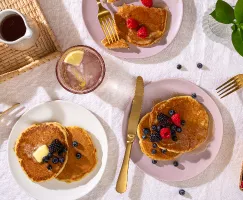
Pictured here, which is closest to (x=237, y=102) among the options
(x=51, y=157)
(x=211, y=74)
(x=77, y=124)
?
(x=211, y=74)

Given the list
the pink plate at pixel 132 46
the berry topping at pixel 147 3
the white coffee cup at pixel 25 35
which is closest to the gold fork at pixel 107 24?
the pink plate at pixel 132 46

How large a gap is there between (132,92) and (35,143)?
40cm

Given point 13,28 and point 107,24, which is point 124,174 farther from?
point 13,28

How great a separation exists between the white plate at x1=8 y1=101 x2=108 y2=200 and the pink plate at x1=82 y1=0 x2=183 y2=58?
26cm

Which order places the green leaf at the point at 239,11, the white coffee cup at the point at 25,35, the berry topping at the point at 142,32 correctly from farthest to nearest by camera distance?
the berry topping at the point at 142,32, the white coffee cup at the point at 25,35, the green leaf at the point at 239,11

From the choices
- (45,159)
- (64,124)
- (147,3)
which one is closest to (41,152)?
(45,159)

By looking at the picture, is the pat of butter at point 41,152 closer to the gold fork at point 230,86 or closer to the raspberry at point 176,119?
the raspberry at point 176,119

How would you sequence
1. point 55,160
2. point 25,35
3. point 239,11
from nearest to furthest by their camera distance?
1. point 239,11
2. point 25,35
3. point 55,160

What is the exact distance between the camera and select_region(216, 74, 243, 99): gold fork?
58.5 inches

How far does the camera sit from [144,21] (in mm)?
1487

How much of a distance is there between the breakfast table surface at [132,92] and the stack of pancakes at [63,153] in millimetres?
82

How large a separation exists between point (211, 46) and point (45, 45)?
0.61 m

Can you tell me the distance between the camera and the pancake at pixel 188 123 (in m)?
1.48

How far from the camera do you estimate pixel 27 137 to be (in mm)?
1484
